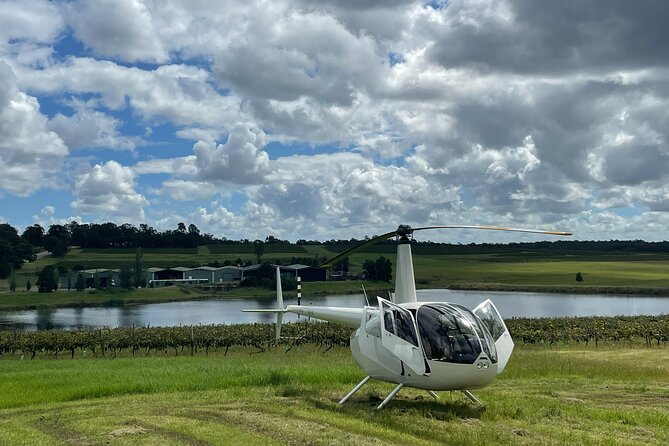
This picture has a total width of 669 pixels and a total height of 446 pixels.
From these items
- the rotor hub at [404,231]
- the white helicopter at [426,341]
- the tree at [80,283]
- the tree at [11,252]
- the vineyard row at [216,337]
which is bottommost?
the vineyard row at [216,337]

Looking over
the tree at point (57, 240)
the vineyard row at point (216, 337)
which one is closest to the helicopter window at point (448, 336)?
the vineyard row at point (216, 337)

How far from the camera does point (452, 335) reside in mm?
11828

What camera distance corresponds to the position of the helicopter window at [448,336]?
1162 centimetres

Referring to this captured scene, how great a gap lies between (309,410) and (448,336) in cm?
296

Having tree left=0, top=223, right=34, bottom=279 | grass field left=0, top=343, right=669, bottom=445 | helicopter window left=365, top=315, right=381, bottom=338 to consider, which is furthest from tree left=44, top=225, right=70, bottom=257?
helicopter window left=365, top=315, right=381, bottom=338

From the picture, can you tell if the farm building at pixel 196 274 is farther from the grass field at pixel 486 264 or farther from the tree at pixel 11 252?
the tree at pixel 11 252

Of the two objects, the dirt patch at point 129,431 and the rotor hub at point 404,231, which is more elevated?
the rotor hub at point 404,231

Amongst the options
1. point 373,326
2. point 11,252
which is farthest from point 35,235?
point 373,326

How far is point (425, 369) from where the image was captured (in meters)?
11.7

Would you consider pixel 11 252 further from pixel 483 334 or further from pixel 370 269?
pixel 483 334

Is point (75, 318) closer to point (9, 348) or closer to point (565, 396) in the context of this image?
point (9, 348)

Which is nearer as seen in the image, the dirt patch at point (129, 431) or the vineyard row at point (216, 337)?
the dirt patch at point (129, 431)

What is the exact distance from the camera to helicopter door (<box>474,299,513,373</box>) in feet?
40.7

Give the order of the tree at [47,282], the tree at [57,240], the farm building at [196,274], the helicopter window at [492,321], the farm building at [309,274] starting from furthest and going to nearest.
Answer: the tree at [57,240]
the farm building at [196,274]
the farm building at [309,274]
the tree at [47,282]
the helicopter window at [492,321]
